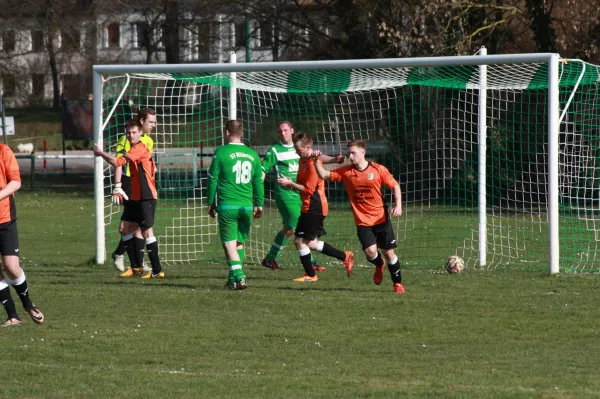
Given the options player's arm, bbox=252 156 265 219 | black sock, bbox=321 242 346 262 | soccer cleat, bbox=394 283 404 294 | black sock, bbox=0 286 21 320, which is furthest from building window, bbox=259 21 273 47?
black sock, bbox=0 286 21 320

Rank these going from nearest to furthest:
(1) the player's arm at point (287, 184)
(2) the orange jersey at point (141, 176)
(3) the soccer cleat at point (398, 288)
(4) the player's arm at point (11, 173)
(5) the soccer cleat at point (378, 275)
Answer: (4) the player's arm at point (11, 173), (3) the soccer cleat at point (398, 288), (5) the soccer cleat at point (378, 275), (1) the player's arm at point (287, 184), (2) the orange jersey at point (141, 176)

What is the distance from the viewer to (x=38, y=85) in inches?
2638

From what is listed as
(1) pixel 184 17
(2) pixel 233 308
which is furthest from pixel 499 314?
(1) pixel 184 17

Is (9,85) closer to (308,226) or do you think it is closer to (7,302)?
(308,226)

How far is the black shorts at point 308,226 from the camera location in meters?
12.2

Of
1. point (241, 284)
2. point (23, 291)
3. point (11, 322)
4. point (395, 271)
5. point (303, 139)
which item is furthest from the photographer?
point (303, 139)


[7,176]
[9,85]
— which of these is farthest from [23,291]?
[9,85]

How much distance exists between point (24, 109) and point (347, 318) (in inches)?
2240

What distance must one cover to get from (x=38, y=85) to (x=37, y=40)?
38.0ft

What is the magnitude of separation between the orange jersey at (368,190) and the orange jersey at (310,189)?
124 cm

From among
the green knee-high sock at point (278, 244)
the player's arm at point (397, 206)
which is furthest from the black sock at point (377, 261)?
the green knee-high sock at point (278, 244)

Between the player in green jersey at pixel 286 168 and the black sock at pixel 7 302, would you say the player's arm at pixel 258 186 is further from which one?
the black sock at pixel 7 302

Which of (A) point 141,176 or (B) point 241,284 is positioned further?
(A) point 141,176

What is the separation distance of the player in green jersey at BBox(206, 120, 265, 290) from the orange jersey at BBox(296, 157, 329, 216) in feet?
2.99
